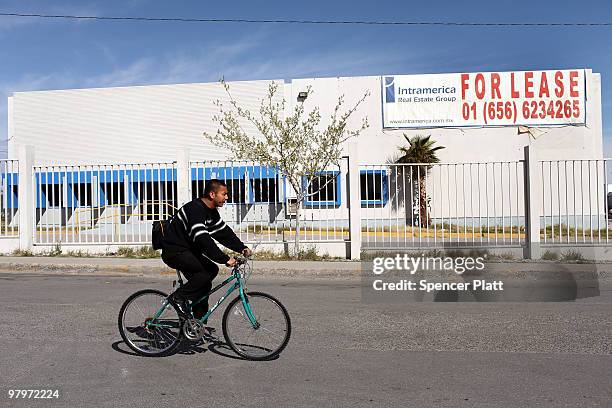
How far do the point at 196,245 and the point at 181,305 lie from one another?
2.00 ft

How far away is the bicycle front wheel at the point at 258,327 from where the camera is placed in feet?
19.5

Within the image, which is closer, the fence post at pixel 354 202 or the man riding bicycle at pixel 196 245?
the man riding bicycle at pixel 196 245

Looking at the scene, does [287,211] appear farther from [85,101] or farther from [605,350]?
[85,101]

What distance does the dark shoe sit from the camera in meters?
6.05

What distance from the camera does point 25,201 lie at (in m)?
15.6

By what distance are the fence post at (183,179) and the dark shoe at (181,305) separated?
8.96 m

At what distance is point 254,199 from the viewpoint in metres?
15.0

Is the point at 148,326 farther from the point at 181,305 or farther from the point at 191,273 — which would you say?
the point at 191,273

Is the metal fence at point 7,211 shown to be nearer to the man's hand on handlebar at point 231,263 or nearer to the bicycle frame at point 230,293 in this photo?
the bicycle frame at point 230,293

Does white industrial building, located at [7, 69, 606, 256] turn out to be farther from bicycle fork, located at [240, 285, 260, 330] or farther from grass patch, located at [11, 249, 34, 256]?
bicycle fork, located at [240, 285, 260, 330]

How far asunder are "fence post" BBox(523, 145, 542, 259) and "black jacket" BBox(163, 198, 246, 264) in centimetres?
988

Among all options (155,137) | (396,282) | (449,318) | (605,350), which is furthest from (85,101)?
(605,350)

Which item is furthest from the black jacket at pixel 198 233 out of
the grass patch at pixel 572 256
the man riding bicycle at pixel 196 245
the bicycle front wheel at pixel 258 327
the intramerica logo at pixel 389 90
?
the intramerica logo at pixel 389 90

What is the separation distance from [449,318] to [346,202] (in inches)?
290
